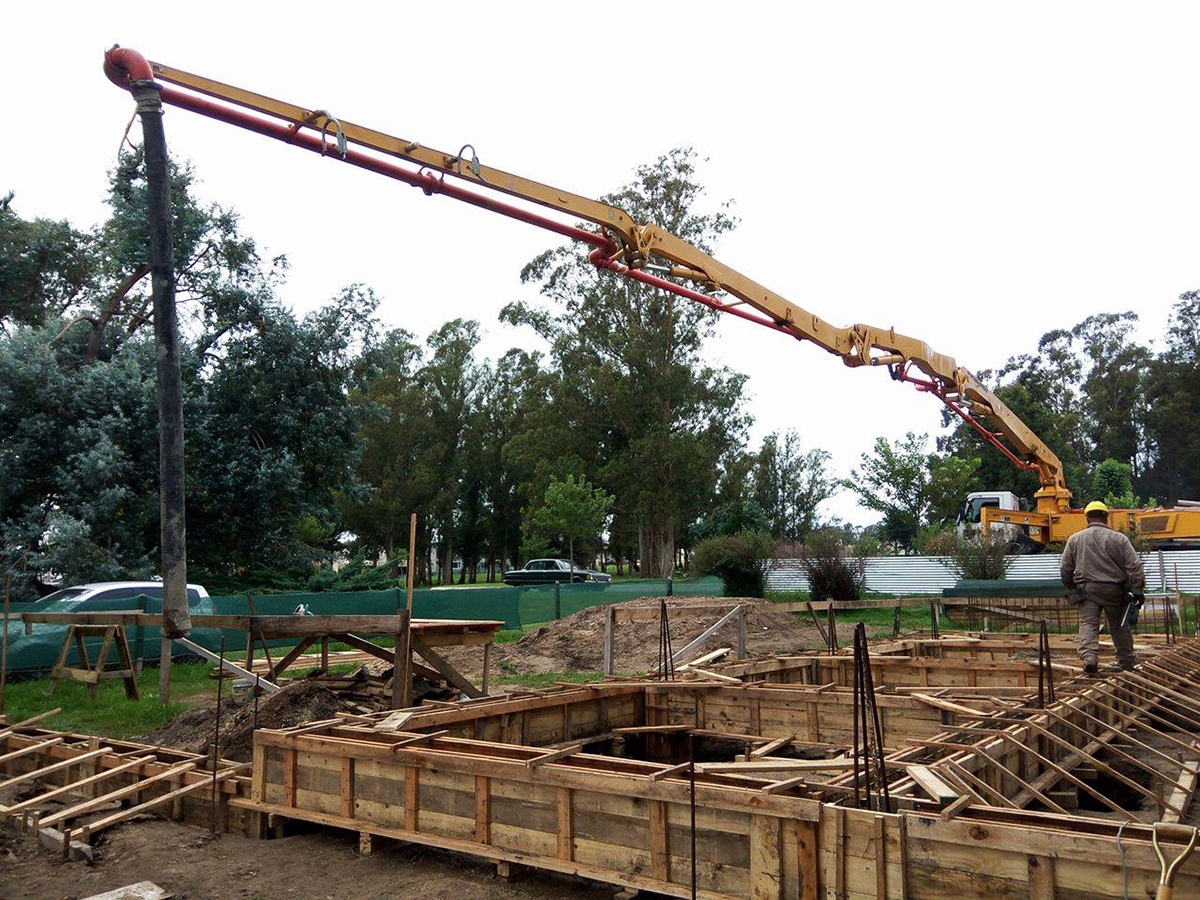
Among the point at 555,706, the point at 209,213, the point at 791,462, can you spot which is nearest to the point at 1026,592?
the point at 555,706

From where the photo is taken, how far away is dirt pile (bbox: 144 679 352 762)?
980 centimetres

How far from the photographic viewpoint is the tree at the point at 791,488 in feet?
160

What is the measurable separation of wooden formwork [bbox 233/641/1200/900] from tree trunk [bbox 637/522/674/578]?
1310 inches

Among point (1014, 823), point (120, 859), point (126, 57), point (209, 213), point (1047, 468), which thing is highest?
point (209, 213)

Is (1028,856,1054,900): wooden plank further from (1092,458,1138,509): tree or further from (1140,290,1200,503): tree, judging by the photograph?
(1140,290,1200,503): tree

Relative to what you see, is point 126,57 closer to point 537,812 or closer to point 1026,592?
point 537,812

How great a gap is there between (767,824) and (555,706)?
4.97 meters

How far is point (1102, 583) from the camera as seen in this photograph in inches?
400

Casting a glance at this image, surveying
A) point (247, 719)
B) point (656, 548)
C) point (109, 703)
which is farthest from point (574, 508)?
point (247, 719)

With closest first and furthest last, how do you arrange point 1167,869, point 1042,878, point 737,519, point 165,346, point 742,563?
1. point 1167,869
2. point 1042,878
3. point 165,346
4. point 742,563
5. point 737,519

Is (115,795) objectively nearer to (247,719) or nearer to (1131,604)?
(247,719)

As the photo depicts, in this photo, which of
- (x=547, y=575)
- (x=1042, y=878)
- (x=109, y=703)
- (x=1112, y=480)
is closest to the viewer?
(x=1042, y=878)

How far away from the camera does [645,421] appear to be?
42.7 meters

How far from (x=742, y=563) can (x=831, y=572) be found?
10.2 ft
